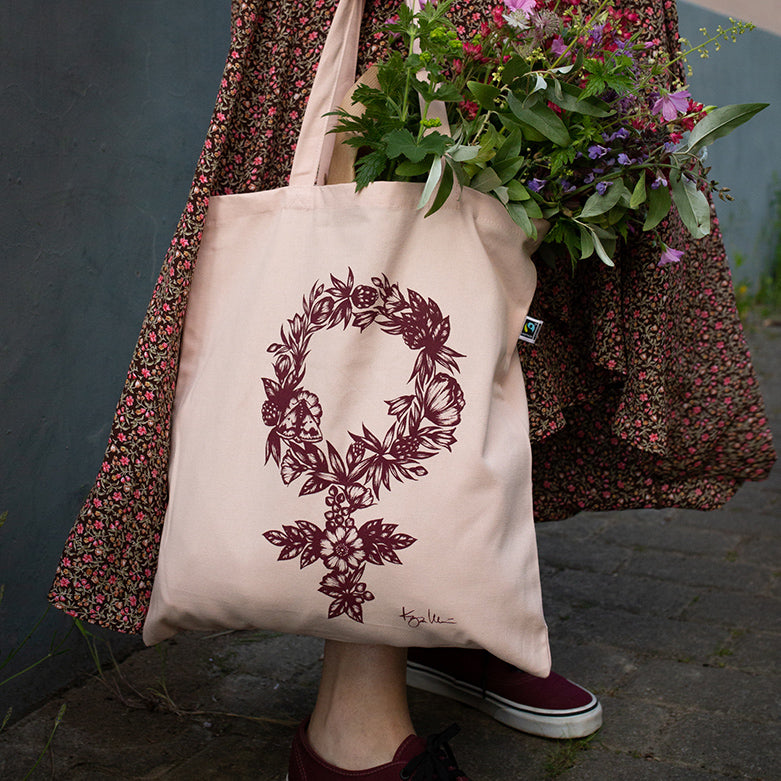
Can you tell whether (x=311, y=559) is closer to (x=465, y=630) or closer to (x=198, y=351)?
(x=465, y=630)

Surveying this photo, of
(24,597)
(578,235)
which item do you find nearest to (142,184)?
(24,597)

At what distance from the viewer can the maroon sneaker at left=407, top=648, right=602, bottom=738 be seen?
1.86 metres

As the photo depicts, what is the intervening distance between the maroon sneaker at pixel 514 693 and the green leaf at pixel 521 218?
0.96m

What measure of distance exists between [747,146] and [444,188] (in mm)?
5766

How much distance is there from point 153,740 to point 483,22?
1439 mm

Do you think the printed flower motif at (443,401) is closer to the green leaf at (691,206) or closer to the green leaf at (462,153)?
the green leaf at (462,153)

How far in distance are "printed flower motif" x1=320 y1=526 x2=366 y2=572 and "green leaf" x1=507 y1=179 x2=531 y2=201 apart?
519 mm

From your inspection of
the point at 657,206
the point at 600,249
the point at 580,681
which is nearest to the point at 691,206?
the point at 657,206

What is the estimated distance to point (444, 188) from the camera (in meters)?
1.31

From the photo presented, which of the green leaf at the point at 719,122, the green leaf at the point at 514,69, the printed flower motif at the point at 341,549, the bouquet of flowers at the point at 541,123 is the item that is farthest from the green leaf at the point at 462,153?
the printed flower motif at the point at 341,549

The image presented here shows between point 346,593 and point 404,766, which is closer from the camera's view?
point 346,593

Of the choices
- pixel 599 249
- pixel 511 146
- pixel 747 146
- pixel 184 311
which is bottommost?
pixel 184 311

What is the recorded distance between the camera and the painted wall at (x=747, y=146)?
5.62m
